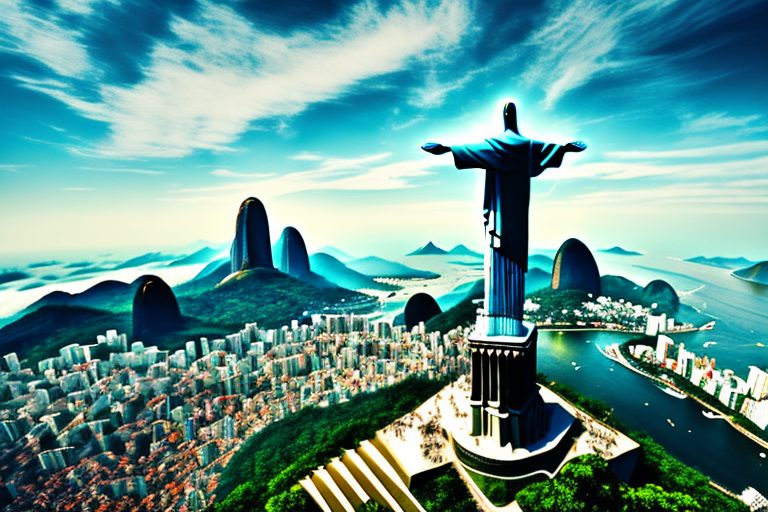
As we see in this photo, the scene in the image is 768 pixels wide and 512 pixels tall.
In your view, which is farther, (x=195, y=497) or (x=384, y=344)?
(x=384, y=344)

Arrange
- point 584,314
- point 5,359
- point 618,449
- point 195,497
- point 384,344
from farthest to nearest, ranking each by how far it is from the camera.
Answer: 1. point 584,314
2. point 384,344
3. point 5,359
4. point 195,497
5. point 618,449

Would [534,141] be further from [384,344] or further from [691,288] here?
[691,288]

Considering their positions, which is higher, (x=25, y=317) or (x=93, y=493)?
(x=25, y=317)

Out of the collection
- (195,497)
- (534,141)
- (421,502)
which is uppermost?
(534,141)

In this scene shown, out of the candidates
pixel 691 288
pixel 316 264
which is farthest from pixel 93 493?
pixel 691 288

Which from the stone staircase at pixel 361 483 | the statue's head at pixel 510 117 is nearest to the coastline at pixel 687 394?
the stone staircase at pixel 361 483

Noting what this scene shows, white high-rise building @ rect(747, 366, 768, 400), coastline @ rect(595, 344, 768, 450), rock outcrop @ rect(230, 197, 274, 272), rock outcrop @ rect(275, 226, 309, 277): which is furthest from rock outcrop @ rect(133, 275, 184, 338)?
white high-rise building @ rect(747, 366, 768, 400)

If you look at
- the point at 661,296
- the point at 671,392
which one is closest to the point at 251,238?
the point at 671,392

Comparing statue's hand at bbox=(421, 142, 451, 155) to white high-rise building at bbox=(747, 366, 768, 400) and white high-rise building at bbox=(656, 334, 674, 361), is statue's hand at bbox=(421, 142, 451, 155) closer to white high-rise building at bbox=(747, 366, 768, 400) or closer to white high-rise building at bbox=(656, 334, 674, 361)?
white high-rise building at bbox=(747, 366, 768, 400)
